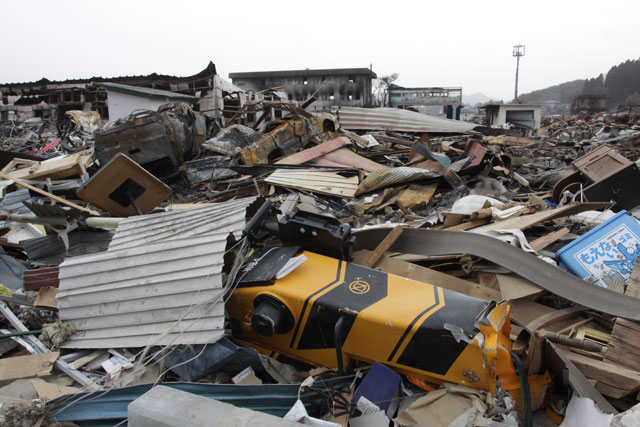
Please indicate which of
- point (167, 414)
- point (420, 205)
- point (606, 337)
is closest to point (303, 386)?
point (167, 414)

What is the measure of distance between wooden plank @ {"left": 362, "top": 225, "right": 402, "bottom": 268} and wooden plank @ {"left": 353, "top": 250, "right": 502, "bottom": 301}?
0.15 feet

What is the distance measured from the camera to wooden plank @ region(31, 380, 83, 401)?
1.81 m

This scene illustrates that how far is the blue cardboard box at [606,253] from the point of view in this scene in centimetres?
263

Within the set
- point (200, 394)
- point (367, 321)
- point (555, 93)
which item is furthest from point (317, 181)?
point (555, 93)

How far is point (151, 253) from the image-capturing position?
220 cm

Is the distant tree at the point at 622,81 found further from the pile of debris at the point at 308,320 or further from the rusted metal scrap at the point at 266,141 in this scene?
the pile of debris at the point at 308,320

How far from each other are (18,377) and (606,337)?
3.21m

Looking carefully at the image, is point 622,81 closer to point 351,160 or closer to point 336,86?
point 336,86

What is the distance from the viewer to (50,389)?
1.85m

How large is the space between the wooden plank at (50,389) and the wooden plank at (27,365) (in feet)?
0.32

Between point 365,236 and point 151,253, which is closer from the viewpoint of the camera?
point 151,253

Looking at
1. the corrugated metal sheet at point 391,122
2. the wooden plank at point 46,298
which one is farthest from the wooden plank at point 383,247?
the corrugated metal sheet at point 391,122

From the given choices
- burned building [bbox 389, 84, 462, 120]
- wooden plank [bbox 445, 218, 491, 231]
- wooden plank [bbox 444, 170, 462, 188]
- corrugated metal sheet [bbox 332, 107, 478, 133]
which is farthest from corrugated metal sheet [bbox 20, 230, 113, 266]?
burned building [bbox 389, 84, 462, 120]

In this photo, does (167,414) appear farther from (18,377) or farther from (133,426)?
(18,377)
